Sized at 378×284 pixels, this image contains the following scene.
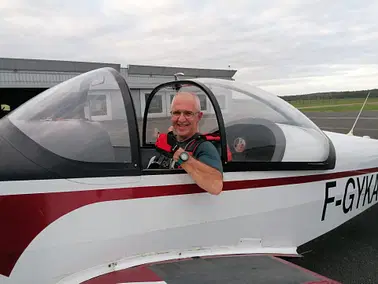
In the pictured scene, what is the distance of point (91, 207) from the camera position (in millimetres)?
1837

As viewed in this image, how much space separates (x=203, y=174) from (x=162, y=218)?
353 millimetres

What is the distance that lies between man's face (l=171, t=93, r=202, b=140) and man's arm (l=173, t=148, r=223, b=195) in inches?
10.1

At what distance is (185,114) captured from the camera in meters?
2.19

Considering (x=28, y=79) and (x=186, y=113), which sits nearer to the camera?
(x=186, y=113)

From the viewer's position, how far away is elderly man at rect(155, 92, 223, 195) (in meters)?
1.99

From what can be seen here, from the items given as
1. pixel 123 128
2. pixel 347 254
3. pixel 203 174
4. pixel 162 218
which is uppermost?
pixel 123 128

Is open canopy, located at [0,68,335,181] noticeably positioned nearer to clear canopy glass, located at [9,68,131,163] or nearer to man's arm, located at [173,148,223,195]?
clear canopy glass, located at [9,68,131,163]

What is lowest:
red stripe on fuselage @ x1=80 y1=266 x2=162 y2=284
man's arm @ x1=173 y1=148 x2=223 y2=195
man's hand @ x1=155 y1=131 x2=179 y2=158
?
red stripe on fuselage @ x1=80 y1=266 x2=162 y2=284

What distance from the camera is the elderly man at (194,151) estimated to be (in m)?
1.99

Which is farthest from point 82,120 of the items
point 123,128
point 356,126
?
point 356,126

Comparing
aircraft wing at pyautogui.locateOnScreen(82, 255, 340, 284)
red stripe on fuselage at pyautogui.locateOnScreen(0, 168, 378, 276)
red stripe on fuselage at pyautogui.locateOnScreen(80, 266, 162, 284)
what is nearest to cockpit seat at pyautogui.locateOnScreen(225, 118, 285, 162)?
aircraft wing at pyautogui.locateOnScreen(82, 255, 340, 284)

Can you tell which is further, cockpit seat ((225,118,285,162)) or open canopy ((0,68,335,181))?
cockpit seat ((225,118,285,162))

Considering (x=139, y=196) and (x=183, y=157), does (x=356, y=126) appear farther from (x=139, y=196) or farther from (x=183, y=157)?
(x=139, y=196)

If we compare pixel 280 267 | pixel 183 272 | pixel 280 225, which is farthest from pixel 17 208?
pixel 280 225
